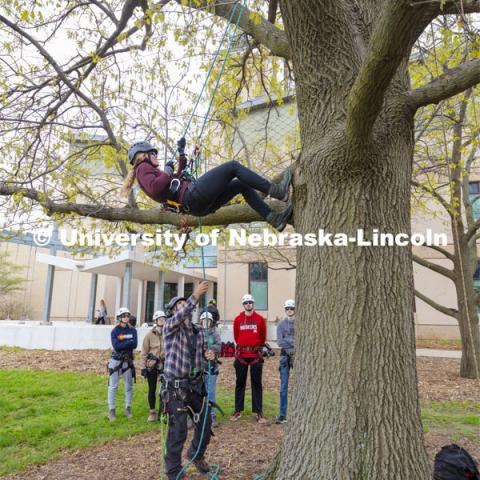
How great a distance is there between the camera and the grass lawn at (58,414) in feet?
18.7

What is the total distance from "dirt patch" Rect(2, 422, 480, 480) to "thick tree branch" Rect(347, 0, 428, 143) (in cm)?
371

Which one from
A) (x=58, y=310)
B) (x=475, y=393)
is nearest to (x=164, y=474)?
(x=475, y=393)

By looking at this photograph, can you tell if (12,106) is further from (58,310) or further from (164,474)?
(58,310)

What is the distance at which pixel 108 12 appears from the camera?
5992 millimetres

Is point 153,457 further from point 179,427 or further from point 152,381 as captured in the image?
point 152,381

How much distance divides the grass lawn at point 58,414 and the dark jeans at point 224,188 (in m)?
4.00

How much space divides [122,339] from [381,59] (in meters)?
6.40

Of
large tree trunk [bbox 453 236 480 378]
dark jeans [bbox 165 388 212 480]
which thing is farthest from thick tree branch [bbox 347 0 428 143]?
large tree trunk [bbox 453 236 480 378]

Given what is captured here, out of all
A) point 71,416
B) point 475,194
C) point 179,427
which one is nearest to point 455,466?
point 179,427

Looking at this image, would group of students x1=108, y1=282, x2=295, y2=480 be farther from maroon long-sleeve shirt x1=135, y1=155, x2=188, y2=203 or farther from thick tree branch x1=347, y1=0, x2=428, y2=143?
thick tree branch x1=347, y1=0, x2=428, y2=143

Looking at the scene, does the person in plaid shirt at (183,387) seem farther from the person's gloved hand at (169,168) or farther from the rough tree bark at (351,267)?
the rough tree bark at (351,267)

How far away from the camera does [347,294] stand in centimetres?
309

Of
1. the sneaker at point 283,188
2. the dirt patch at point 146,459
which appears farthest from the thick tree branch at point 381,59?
the dirt patch at point 146,459

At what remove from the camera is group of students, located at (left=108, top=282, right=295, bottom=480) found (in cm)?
442
